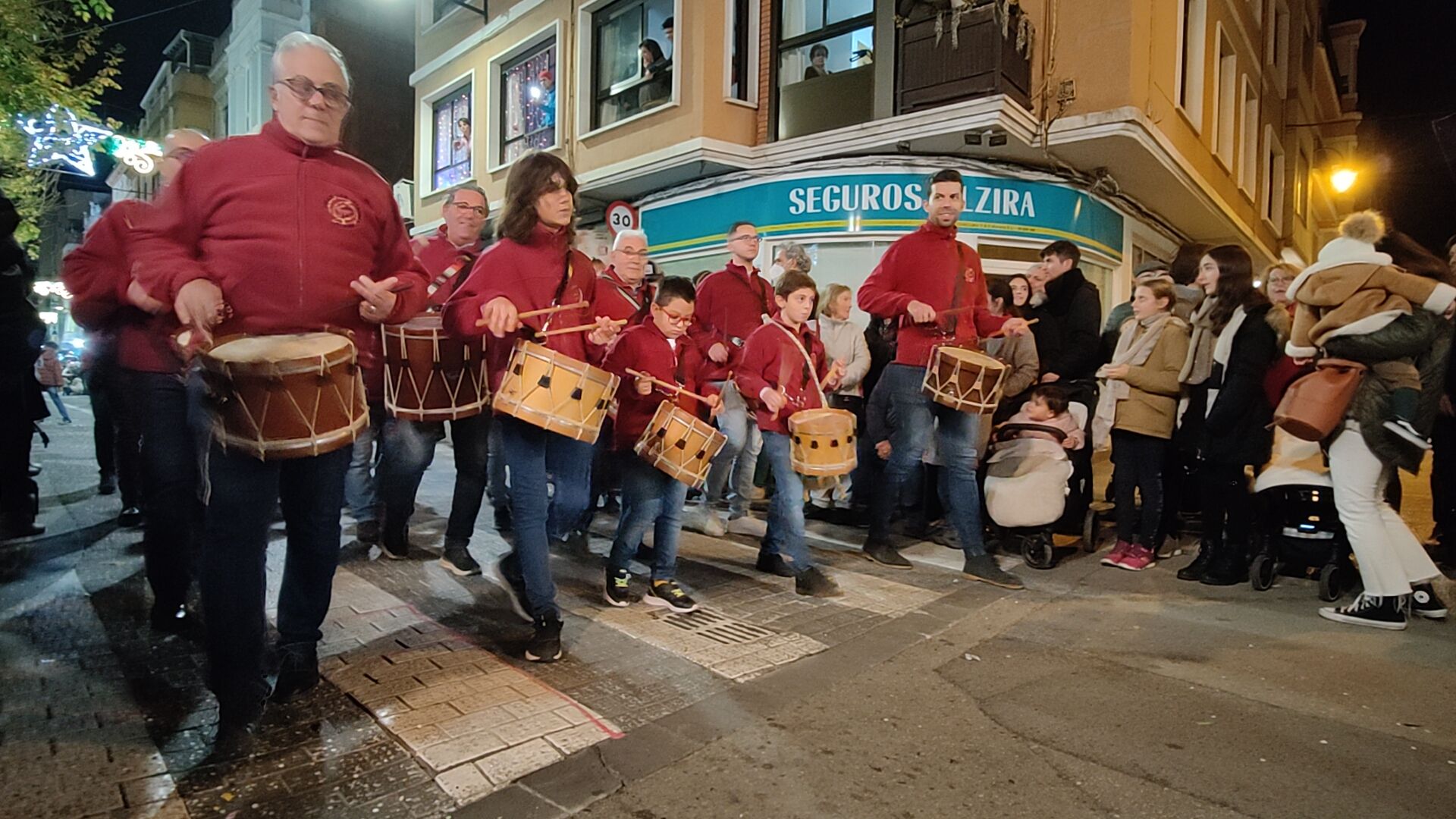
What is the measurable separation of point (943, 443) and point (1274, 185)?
20612 mm

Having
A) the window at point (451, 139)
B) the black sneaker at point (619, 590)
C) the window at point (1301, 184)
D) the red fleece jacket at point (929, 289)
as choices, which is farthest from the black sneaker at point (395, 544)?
the window at point (1301, 184)

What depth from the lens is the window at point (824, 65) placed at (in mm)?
11828

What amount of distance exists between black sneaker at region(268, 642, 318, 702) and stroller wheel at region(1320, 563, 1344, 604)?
17.6ft

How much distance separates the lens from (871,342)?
25.1 feet

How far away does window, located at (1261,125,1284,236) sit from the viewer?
19.8 metres

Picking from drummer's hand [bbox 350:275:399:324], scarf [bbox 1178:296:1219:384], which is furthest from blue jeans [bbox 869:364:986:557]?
drummer's hand [bbox 350:275:399:324]

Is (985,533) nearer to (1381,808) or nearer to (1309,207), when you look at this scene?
(1381,808)

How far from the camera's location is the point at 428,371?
4.71m

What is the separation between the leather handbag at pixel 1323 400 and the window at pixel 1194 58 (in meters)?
9.86

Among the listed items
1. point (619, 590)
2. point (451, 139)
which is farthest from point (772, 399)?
point (451, 139)

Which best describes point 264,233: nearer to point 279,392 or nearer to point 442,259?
point 279,392

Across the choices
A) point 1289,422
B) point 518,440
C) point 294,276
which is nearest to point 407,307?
point 294,276

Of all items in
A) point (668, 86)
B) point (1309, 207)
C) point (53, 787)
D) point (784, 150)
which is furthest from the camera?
point (1309, 207)

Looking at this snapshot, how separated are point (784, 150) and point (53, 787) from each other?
11.1m
